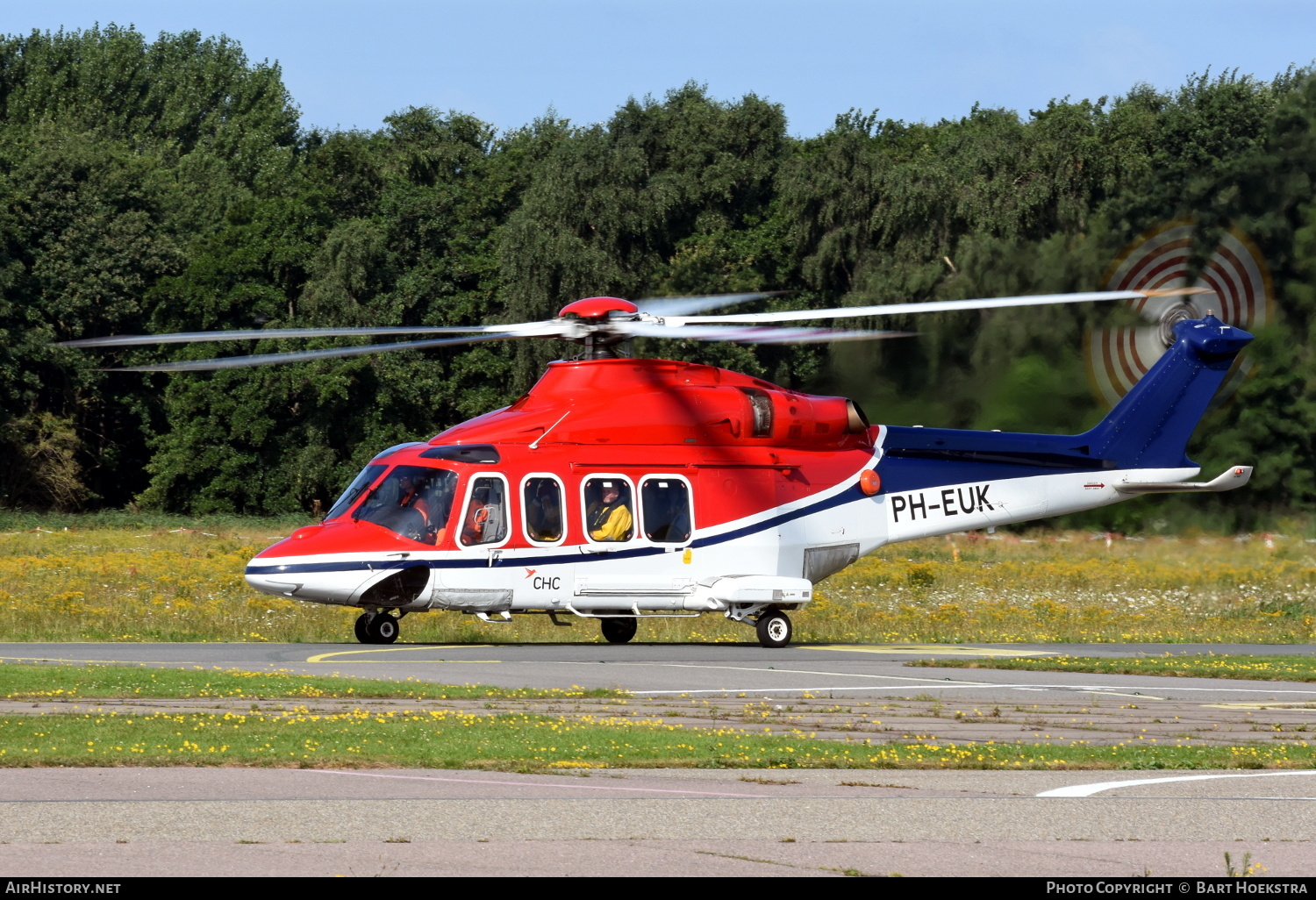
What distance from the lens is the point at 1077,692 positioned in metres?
17.4

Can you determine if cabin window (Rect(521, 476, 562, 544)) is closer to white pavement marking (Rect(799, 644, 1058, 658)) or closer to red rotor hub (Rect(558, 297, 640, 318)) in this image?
red rotor hub (Rect(558, 297, 640, 318))

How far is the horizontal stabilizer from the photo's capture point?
1056 inches

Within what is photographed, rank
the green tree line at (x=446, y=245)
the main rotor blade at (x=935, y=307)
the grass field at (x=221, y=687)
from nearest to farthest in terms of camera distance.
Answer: the grass field at (x=221, y=687) → the main rotor blade at (x=935, y=307) → the green tree line at (x=446, y=245)

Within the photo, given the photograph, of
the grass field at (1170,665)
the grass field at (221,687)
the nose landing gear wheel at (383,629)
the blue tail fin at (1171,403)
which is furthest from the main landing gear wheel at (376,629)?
the blue tail fin at (1171,403)

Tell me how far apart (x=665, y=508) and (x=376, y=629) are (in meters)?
4.36

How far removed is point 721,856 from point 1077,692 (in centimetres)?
1026

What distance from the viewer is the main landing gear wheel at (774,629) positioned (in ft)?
→ 80.9

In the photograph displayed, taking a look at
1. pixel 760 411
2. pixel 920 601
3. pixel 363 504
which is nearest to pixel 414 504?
pixel 363 504

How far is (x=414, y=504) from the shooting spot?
23.1 m

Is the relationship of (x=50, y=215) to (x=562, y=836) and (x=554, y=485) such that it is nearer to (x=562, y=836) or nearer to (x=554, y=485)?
(x=554, y=485)

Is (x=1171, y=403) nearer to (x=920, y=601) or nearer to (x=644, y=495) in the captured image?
(x=920, y=601)

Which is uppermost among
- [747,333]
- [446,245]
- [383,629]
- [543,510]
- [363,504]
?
[446,245]

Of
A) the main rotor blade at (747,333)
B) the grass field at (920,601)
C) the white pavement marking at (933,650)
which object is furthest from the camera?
the grass field at (920,601)

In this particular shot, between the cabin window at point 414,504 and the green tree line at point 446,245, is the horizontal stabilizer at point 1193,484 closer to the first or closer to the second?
the cabin window at point 414,504
